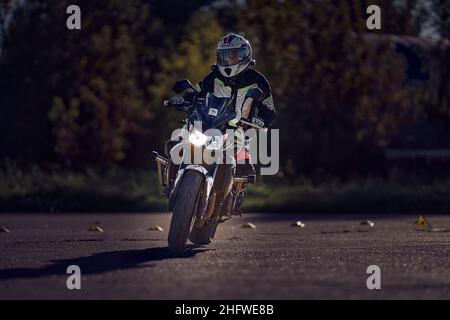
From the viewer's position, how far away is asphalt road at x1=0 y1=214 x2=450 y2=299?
9062mm

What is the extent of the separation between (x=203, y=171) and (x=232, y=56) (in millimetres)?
1810

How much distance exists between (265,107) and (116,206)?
13610mm

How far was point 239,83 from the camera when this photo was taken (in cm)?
1393

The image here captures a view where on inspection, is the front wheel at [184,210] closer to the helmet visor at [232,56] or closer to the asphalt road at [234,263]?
the asphalt road at [234,263]

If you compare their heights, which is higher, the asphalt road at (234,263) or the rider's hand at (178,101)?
the rider's hand at (178,101)

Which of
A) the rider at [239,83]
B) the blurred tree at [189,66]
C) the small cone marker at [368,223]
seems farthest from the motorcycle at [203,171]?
the blurred tree at [189,66]

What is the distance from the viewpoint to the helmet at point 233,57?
45.5 feet

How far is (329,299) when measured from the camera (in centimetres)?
859

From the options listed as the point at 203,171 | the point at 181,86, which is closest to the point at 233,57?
the point at 181,86

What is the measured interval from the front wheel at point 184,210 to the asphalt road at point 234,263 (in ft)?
0.63

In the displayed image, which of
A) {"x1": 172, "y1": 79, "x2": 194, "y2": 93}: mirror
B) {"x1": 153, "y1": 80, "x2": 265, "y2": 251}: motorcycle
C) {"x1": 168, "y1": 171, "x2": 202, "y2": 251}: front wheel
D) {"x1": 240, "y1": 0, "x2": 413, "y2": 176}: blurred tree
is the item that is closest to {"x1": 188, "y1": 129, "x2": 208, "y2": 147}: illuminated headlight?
{"x1": 153, "y1": 80, "x2": 265, "y2": 251}: motorcycle

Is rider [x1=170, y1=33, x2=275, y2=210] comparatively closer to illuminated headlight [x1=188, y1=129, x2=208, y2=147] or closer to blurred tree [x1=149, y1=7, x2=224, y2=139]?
illuminated headlight [x1=188, y1=129, x2=208, y2=147]

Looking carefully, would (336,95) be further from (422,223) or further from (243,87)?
(243,87)
